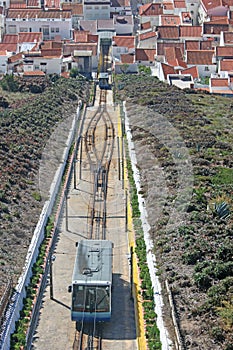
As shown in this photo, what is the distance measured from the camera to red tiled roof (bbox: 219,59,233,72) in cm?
6606

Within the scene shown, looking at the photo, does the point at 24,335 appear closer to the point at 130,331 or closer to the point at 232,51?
the point at 130,331

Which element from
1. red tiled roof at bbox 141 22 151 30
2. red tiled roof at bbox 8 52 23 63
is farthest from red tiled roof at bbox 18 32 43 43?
red tiled roof at bbox 141 22 151 30

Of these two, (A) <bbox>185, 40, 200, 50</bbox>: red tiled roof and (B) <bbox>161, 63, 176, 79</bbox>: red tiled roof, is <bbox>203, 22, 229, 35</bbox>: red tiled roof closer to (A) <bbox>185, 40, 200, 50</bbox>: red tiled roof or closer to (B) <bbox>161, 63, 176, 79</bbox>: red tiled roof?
(A) <bbox>185, 40, 200, 50</bbox>: red tiled roof

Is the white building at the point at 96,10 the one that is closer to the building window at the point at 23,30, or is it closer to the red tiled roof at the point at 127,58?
the building window at the point at 23,30

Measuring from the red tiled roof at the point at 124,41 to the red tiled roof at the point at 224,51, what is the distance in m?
8.31

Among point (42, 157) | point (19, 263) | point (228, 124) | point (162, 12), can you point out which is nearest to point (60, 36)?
point (162, 12)

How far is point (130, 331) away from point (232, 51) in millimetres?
51323

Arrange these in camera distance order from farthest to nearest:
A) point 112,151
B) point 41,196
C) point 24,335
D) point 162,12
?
point 162,12 → point 112,151 → point 41,196 → point 24,335

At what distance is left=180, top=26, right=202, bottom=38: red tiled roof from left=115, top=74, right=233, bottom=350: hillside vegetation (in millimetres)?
23914

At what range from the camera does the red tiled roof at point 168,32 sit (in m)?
75.7

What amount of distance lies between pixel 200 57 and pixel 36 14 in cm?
1912

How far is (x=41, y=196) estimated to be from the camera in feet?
107

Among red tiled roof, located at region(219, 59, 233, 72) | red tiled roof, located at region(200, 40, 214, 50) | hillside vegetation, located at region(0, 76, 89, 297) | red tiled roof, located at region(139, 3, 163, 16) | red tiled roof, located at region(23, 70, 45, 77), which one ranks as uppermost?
red tiled roof, located at region(139, 3, 163, 16)

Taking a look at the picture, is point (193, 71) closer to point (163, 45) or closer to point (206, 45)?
point (163, 45)
